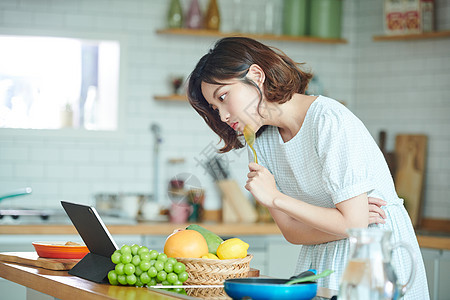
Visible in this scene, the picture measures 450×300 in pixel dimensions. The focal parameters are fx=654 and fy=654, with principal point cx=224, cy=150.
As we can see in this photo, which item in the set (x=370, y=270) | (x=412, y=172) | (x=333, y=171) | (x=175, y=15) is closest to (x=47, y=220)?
(x=175, y=15)

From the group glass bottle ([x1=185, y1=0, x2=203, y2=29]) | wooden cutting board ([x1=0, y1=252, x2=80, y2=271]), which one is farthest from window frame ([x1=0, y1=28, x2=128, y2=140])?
wooden cutting board ([x1=0, y1=252, x2=80, y2=271])

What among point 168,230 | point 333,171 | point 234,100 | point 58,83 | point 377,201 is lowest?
point 168,230

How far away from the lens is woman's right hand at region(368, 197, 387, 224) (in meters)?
2.12

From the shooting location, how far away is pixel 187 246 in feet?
6.04

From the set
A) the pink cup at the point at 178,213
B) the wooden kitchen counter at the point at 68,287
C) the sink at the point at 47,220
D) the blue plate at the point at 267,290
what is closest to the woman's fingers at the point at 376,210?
the blue plate at the point at 267,290

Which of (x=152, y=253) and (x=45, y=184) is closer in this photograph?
(x=152, y=253)

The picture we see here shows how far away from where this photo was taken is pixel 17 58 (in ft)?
16.4

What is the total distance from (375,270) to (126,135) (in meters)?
4.02

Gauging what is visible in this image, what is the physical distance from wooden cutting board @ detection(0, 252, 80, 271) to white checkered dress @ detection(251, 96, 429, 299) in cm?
79

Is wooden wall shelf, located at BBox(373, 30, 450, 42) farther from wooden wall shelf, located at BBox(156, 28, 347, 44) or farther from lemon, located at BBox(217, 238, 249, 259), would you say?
lemon, located at BBox(217, 238, 249, 259)

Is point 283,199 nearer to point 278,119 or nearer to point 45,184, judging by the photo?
point 278,119

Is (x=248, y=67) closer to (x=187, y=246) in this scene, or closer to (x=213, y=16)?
(x=187, y=246)

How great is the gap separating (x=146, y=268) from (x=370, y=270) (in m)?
0.71

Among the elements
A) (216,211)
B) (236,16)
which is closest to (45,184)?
(216,211)
